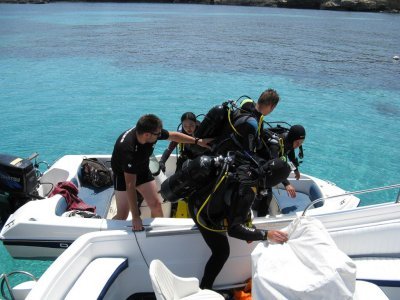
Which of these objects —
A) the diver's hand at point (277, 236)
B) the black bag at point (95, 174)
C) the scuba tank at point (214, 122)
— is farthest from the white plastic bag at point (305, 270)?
the black bag at point (95, 174)

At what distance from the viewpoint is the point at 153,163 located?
165 inches

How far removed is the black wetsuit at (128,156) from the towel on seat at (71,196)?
84 cm

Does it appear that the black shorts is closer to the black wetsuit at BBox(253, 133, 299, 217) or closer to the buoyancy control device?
the black wetsuit at BBox(253, 133, 299, 217)

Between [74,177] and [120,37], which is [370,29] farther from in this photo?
[74,177]

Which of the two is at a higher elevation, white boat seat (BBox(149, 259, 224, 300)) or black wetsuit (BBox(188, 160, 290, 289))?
black wetsuit (BBox(188, 160, 290, 289))

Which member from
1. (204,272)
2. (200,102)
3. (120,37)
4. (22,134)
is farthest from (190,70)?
(204,272)

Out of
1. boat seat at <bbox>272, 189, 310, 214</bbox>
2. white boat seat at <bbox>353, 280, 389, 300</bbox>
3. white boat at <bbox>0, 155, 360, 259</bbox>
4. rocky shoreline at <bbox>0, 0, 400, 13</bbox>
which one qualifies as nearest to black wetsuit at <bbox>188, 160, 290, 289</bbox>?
white boat at <bbox>0, 155, 360, 259</bbox>

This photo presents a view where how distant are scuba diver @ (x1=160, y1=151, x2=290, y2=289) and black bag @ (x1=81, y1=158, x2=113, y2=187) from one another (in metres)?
2.28

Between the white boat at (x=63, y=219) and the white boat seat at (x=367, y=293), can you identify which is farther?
the white boat at (x=63, y=219)

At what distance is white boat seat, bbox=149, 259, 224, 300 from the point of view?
198cm

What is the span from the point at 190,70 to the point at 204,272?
12.3 m

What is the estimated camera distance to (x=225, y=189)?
2.46 meters

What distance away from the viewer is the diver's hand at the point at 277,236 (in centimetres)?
243

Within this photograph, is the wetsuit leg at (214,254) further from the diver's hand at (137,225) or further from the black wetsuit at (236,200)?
the diver's hand at (137,225)
